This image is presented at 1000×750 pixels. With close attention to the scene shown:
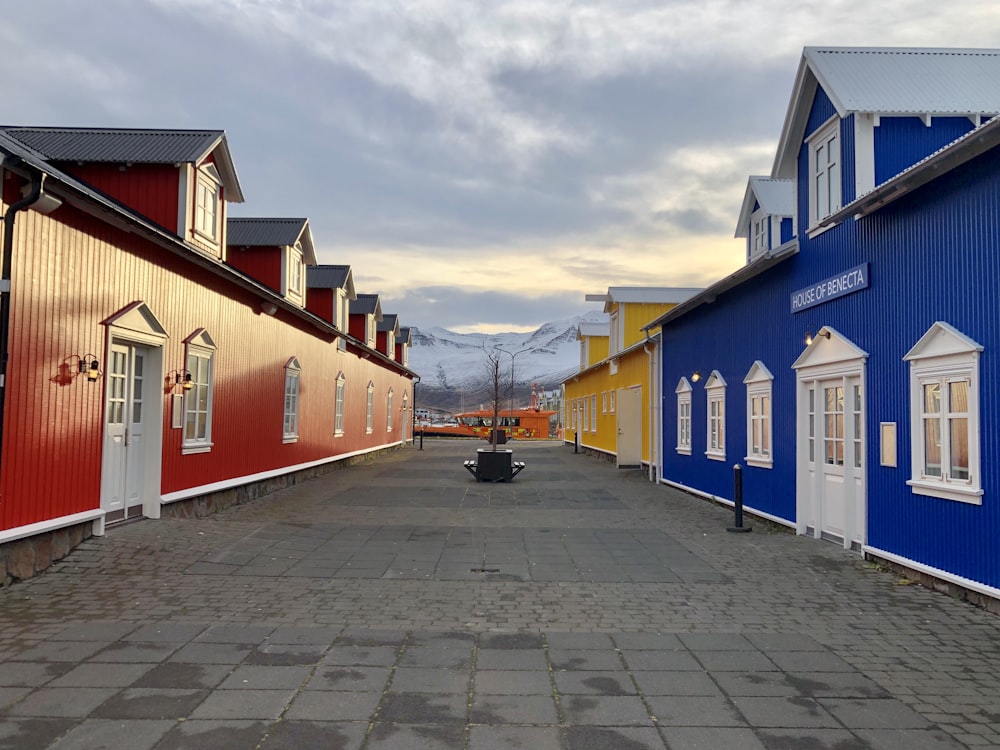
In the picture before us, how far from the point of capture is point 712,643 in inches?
219

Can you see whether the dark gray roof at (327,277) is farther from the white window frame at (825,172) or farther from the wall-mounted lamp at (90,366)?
the white window frame at (825,172)

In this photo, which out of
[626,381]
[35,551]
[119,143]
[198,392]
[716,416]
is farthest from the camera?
[626,381]

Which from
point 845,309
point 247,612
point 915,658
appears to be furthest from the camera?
point 845,309

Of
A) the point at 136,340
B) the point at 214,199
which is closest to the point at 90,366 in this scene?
the point at 136,340

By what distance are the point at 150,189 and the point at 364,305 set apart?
50.3ft

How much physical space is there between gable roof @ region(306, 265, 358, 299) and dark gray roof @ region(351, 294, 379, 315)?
3933 millimetres

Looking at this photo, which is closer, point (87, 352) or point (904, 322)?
point (904, 322)

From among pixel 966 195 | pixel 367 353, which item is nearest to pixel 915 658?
pixel 966 195

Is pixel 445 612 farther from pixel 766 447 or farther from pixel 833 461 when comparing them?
pixel 766 447

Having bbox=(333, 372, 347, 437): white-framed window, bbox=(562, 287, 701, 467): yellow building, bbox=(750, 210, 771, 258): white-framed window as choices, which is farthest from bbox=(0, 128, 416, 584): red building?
bbox=(750, 210, 771, 258): white-framed window

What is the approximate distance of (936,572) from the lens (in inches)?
279

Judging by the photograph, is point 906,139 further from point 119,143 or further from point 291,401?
point 291,401

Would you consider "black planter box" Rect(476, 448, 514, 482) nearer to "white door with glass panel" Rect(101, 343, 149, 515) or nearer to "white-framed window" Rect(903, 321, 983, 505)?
"white door with glass panel" Rect(101, 343, 149, 515)

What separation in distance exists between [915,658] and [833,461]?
15.1 ft
